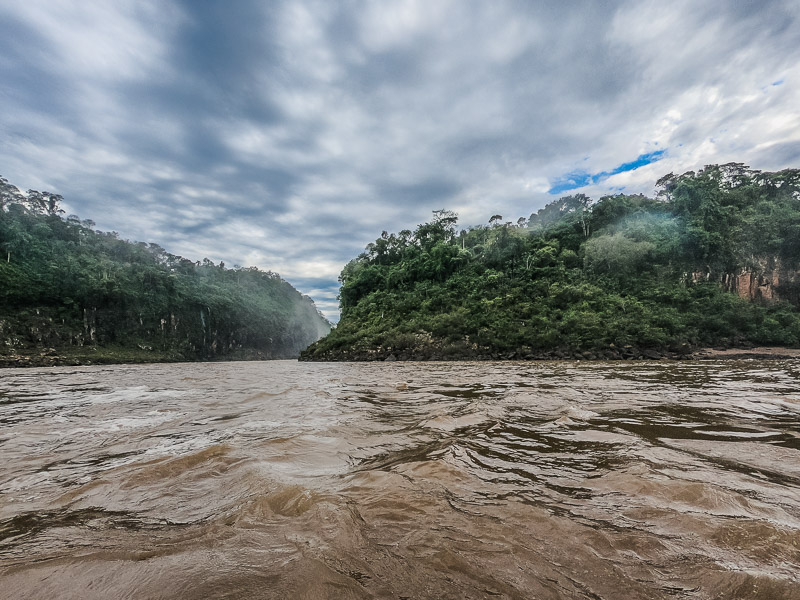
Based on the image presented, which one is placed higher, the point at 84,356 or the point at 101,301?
the point at 101,301

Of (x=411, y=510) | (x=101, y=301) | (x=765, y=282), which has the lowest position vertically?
(x=411, y=510)

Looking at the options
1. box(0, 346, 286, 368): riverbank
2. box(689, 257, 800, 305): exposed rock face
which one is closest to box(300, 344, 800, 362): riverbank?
box(689, 257, 800, 305): exposed rock face

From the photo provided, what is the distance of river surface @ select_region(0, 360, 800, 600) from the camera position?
1021 mm

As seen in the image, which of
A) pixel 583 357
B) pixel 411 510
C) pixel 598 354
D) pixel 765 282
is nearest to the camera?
pixel 411 510

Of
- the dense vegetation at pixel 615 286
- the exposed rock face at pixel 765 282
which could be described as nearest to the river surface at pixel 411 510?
the dense vegetation at pixel 615 286

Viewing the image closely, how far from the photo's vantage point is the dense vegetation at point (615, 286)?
22875mm

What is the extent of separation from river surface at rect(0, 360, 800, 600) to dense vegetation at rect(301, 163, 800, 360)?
2261cm

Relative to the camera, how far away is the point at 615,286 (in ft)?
94.4

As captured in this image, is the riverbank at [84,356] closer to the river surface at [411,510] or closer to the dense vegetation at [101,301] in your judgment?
the dense vegetation at [101,301]

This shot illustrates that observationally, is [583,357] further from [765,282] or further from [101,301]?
[101,301]

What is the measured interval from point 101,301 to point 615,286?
65224 millimetres

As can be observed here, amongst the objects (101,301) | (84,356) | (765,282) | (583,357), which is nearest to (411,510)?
(583,357)

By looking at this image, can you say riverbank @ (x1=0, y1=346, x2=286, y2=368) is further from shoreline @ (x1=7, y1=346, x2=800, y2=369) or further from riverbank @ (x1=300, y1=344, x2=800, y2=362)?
riverbank @ (x1=300, y1=344, x2=800, y2=362)

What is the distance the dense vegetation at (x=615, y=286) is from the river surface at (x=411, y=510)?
74.2 feet
